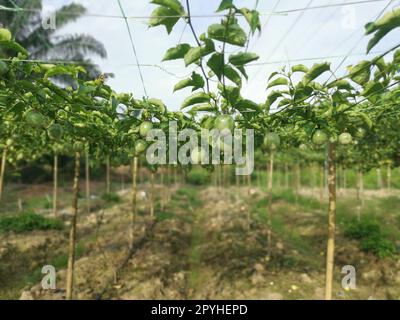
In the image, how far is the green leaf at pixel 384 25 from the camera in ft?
4.96

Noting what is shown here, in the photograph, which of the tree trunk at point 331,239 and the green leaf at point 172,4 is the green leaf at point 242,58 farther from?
the tree trunk at point 331,239

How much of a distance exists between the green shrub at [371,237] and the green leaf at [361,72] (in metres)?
7.18

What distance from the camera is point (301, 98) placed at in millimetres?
2328

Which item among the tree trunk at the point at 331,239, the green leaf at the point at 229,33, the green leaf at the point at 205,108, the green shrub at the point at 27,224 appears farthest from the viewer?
the green shrub at the point at 27,224

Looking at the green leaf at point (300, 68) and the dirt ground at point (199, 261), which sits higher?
the green leaf at point (300, 68)

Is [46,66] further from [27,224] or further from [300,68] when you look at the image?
[27,224]

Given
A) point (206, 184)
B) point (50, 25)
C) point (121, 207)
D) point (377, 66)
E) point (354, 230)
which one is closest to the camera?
point (377, 66)

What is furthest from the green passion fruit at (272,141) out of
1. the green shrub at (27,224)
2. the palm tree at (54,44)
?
the palm tree at (54,44)

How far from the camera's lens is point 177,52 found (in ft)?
5.45

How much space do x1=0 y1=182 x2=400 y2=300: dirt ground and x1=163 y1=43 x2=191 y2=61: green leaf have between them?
17.4 feet

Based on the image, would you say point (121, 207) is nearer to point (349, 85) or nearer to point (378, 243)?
point (378, 243)

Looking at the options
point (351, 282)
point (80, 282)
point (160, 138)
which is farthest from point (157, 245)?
point (160, 138)
